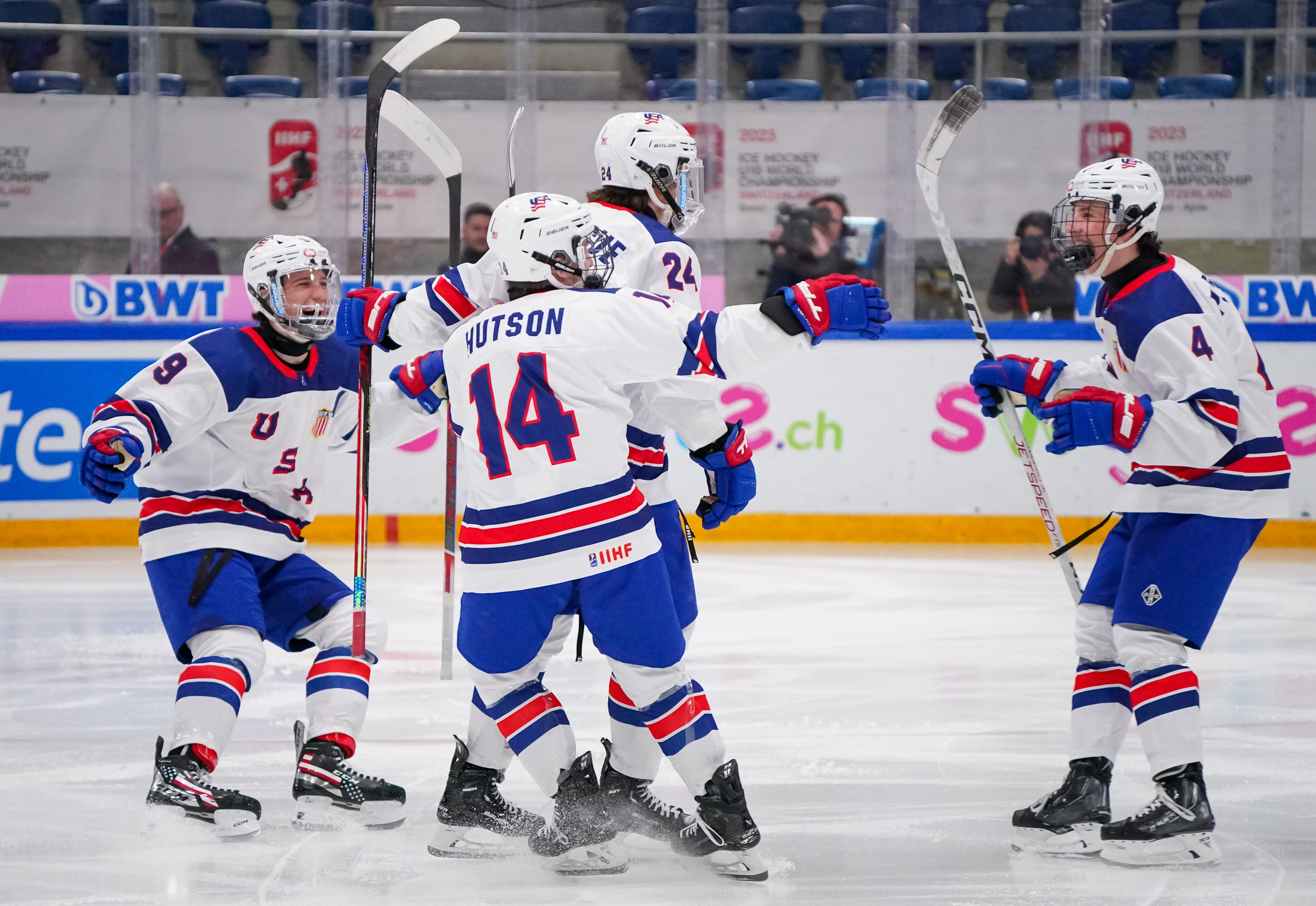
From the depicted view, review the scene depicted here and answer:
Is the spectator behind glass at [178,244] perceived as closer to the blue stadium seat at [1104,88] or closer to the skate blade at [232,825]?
the blue stadium seat at [1104,88]

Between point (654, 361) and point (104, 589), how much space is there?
4036 mm

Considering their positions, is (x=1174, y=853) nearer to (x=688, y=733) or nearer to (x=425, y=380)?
(x=688, y=733)

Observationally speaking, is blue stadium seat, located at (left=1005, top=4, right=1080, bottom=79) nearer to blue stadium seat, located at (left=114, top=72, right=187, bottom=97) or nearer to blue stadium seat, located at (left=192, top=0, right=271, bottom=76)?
blue stadium seat, located at (left=192, top=0, right=271, bottom=76)

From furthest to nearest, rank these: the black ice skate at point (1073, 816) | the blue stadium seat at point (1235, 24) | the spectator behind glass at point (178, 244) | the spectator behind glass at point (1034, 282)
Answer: the blue stadium seat at point (1235, 24) → the spectator behind glass at point (178, 244) → the spectator behind glass at point (1034, 282) → the black ice skate at point (1073, 816)

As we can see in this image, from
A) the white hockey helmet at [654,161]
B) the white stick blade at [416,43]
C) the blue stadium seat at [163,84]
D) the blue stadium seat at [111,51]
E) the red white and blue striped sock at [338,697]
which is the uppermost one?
the blue stadium seat at [111,51]

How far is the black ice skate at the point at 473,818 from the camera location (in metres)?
2.77

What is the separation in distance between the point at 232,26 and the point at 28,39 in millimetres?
1103

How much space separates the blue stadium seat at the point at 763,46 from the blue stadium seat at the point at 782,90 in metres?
0.04

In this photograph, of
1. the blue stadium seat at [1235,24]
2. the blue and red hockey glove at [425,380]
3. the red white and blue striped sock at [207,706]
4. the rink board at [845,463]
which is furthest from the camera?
the blue stadium seat at [1235,24]

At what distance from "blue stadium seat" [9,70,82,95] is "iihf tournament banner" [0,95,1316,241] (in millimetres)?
50

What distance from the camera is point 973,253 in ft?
26.3

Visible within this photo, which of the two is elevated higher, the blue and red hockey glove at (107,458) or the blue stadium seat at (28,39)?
the blue stadium seat at (28,39)

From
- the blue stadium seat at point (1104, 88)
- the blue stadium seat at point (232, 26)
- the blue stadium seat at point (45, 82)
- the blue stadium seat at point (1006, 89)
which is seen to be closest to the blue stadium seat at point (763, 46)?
the blue stadium seat at point (1006, 89)

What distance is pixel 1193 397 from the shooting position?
8.82ft
